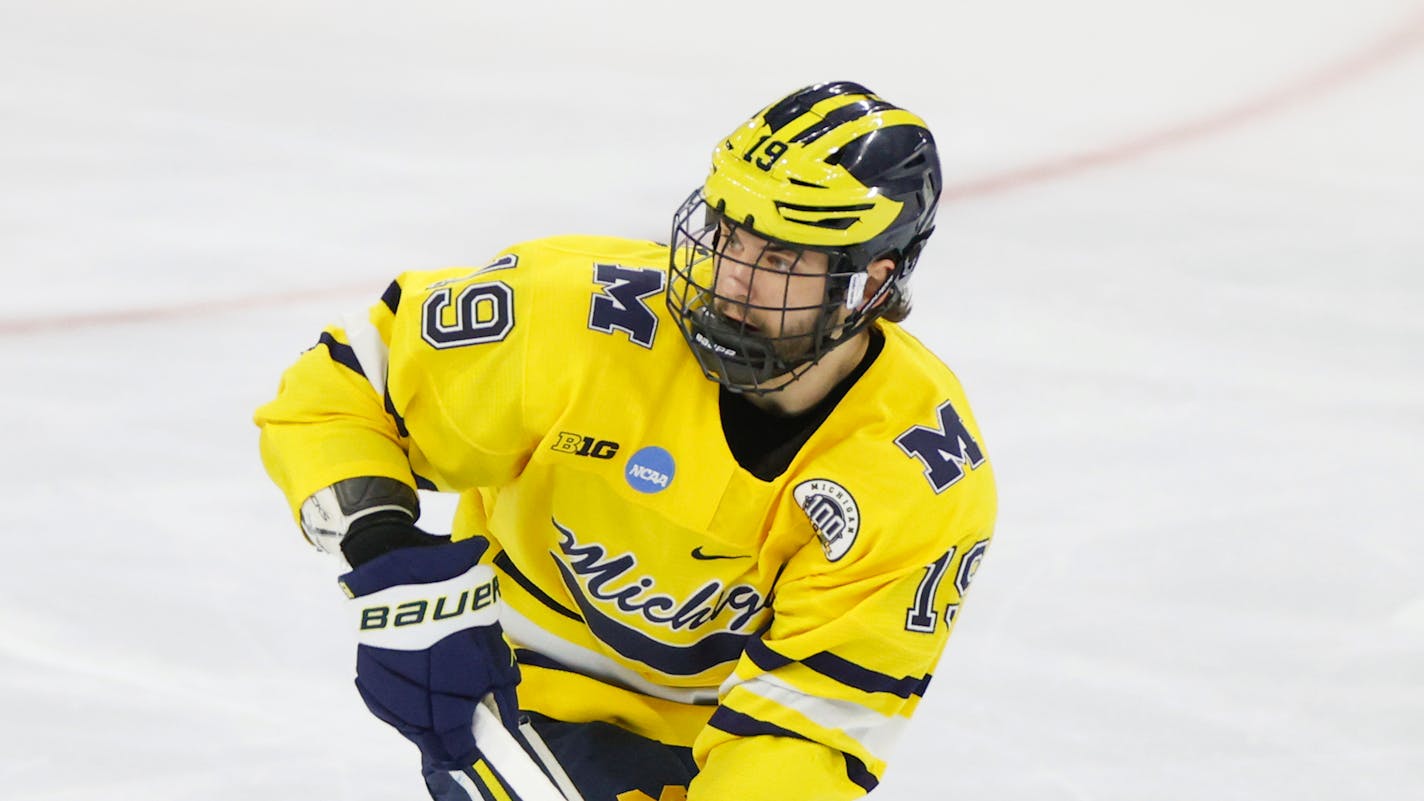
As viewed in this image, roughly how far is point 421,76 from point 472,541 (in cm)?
371

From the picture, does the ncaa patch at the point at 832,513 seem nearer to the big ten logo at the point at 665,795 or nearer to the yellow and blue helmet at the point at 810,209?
the yellow and blue helmet at the point at 810,209

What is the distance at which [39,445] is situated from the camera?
398 centimetres

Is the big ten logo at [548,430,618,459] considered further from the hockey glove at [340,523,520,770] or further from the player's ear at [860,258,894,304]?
the player's ear at [860,258,894,304]

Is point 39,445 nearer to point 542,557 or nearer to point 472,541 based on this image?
point 542,557

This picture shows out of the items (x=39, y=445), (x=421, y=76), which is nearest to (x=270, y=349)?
(x=39, y=445)

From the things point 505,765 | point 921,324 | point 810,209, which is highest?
point 810,209

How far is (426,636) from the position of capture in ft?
7.55

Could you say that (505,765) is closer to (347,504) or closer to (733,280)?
(347,504)

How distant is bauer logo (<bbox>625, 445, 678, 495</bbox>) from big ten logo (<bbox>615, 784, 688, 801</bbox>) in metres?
0.53

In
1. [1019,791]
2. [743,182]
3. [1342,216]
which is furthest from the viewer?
[1342,216]

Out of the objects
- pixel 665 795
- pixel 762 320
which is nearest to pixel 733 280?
pixel 762 320

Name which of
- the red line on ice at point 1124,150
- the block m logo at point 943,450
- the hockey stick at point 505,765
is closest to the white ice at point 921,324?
the red line on ice at point 1124,150

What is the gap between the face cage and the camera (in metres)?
2.33

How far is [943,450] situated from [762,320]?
1.00 ft
